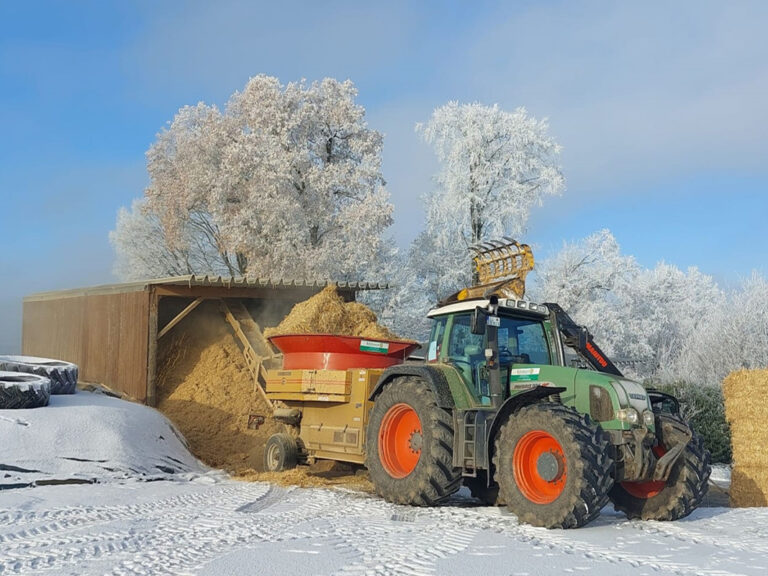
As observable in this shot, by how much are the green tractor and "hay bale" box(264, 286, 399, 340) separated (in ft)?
12.0

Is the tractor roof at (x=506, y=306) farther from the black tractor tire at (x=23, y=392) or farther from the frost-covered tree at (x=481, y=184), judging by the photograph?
the frost-covered tree at (x=481, y=184)

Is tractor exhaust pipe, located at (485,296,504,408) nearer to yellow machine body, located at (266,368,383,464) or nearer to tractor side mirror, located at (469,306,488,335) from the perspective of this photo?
tractor side mirror, located at (469,306,488,335)

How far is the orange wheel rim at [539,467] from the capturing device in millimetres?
7539

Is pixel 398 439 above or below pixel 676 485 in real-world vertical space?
above

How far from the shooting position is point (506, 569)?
566cm

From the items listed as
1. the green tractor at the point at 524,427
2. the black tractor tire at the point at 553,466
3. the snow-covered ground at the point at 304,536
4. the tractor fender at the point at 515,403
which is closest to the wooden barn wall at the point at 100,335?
the snow-covered ground at the point at 304,536

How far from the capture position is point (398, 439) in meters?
9.55

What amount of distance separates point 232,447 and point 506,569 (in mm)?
8680

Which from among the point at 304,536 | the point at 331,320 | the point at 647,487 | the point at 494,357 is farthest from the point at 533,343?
the point at 331,320

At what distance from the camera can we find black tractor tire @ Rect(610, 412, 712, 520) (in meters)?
8.19

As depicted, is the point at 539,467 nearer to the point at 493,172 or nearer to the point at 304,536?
the point at 304,536

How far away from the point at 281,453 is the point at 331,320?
2899 millimetres

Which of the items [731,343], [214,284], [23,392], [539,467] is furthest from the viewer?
[731,343]

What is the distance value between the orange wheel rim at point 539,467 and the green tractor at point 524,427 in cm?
1
